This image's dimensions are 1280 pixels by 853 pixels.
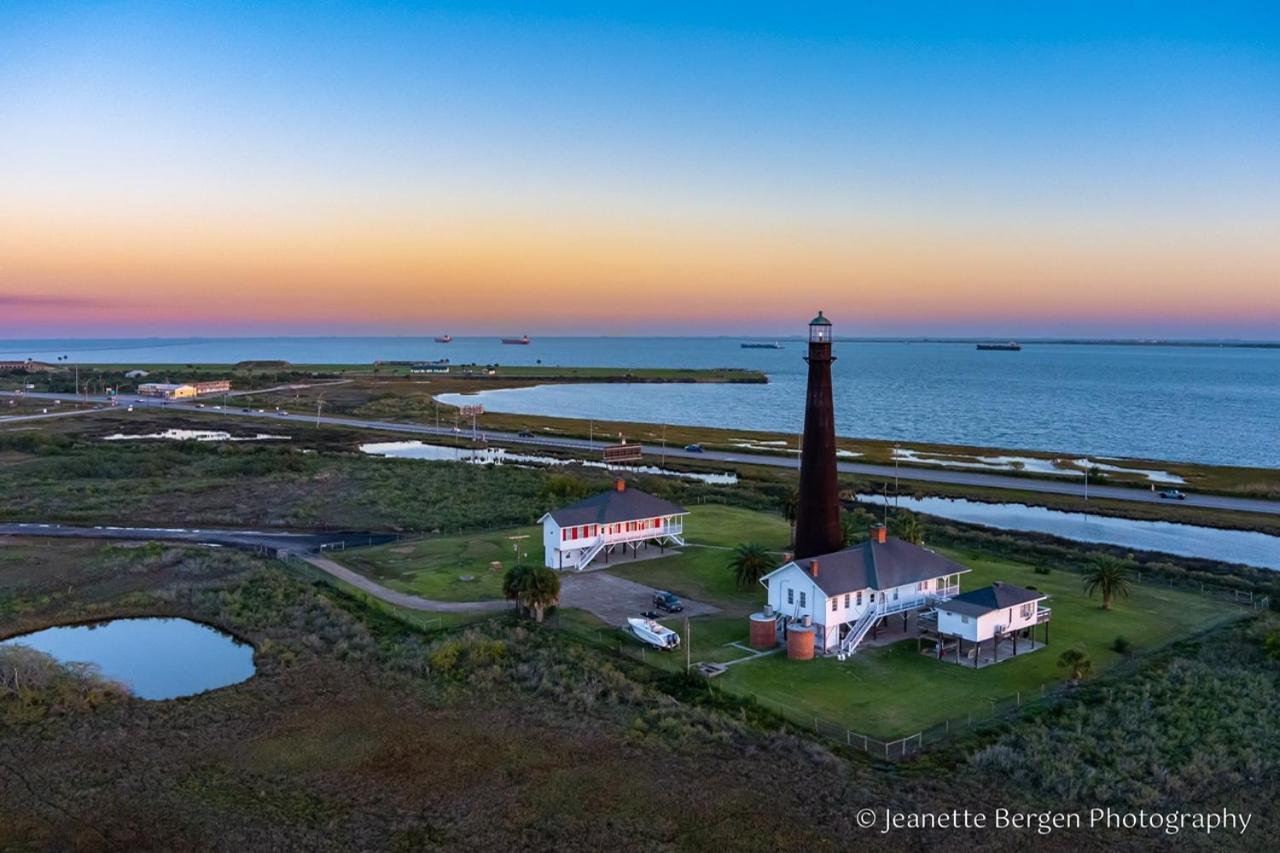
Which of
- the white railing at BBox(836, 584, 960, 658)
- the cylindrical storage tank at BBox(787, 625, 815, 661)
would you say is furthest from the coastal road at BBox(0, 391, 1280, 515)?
the cylindrical storage tank at BBox(787, 625, 815, 661)

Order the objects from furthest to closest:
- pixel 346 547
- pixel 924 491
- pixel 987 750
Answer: pixel 924 491
pixel 346 547
pixel 987 750

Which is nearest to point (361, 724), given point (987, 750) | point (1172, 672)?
point (987, 750)

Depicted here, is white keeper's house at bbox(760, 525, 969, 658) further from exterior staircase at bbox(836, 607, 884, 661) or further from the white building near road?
the white building near road

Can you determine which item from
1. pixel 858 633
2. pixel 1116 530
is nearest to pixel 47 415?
pixel 858 633

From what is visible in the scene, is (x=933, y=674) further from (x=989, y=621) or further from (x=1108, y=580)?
(x=1108, y=580)

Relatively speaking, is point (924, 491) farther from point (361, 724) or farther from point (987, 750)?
point (361, 724)

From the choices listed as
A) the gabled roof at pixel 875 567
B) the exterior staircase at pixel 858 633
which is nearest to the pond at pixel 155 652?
the gabled roof at pixel 875 567
